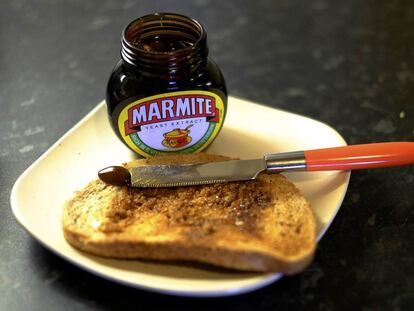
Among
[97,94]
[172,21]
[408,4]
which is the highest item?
[172,21]

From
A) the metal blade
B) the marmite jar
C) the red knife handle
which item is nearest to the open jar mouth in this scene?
the marmite jar

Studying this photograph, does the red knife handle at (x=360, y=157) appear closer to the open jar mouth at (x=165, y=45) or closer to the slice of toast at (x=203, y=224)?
the slice of toast at (x=203, y=224)

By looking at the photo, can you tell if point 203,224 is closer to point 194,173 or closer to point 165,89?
point 194,173

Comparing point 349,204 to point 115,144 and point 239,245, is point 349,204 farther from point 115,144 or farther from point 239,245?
point 115,144

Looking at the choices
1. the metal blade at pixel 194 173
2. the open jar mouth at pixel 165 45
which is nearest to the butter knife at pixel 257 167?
the metal blade at pixel 194 173

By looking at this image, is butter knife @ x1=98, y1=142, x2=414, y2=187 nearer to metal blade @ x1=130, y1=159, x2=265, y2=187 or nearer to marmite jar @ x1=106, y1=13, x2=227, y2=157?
metal blade @ x1=130, y1=159, x2=265, y2=187

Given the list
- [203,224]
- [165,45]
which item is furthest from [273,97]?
[203,224]

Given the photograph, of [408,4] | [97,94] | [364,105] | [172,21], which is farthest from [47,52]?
[408,4]
